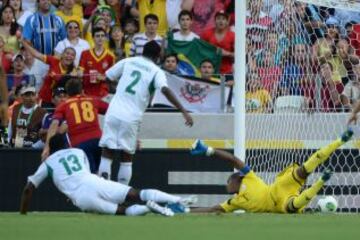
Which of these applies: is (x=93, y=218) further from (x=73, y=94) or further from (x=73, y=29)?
(x=73, y=29)

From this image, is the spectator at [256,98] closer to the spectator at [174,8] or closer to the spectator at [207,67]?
the spectator at [207,67]

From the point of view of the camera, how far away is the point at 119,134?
15086 millimetres

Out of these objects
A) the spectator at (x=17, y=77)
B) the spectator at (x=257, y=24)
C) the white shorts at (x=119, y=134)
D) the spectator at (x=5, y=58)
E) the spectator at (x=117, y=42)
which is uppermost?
the spectator at (x=257, y=24)

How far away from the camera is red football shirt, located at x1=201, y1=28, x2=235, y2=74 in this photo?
19.3 metres

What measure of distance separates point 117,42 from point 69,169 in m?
6.43

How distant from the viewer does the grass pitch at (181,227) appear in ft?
33.6

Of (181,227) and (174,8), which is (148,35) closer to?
(174,8)

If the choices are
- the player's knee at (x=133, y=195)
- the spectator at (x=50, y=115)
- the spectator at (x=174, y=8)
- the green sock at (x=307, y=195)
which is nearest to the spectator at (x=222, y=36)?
the spectator at (x=174, y=8)

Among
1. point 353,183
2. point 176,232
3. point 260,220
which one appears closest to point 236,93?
point 353,183

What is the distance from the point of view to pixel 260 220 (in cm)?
1241

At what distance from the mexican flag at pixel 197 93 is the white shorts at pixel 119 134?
9.81 ft

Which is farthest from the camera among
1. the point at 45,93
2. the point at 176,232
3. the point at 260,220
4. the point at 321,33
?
the point at 45,93

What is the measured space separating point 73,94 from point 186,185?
111 inches

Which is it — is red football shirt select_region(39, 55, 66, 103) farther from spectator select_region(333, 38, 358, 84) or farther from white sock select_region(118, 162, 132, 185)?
spectator select_region(333, 38, 358, 84)
